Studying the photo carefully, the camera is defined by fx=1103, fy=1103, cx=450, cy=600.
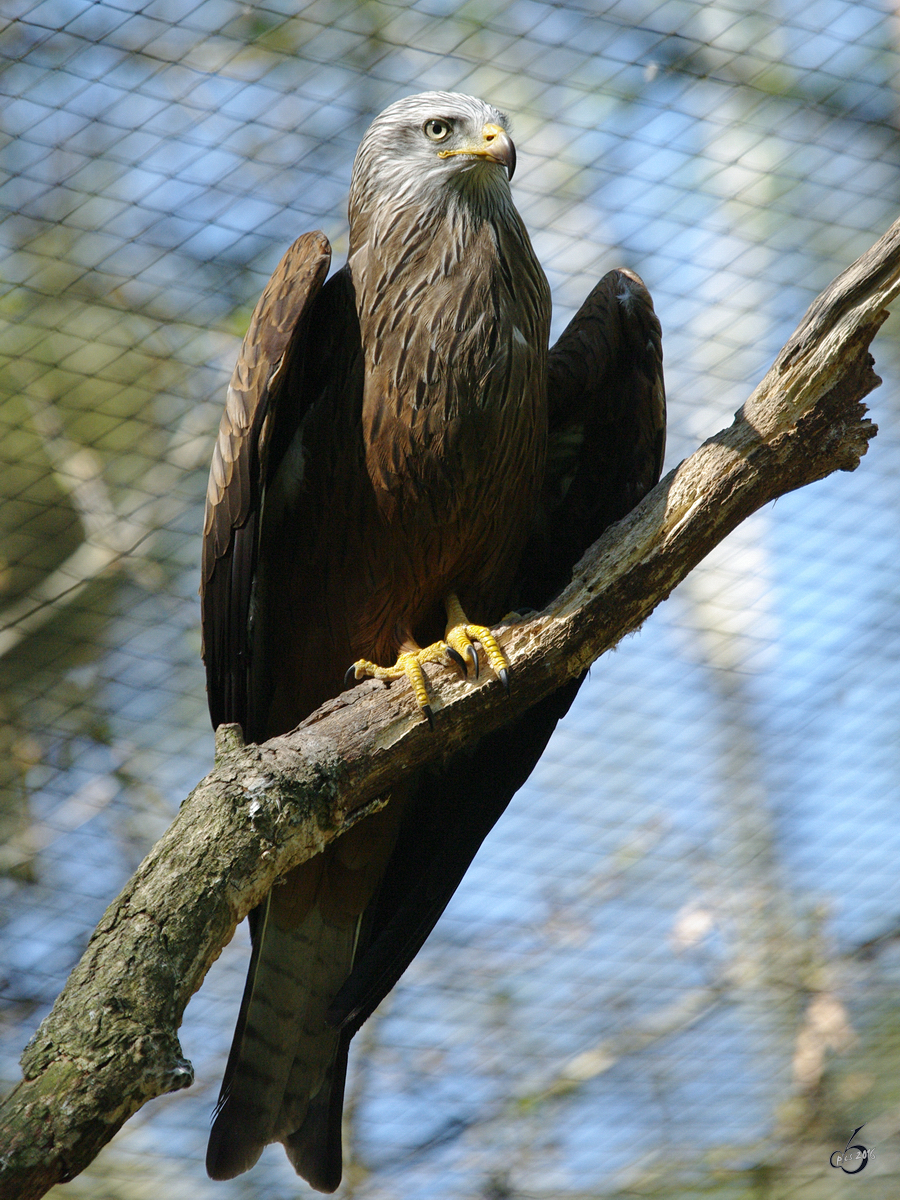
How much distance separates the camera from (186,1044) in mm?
5715

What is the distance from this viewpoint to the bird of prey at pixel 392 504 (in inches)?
115

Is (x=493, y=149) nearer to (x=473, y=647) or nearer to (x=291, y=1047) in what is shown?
(x=473, y=647)

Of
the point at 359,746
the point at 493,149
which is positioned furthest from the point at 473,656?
the point at 493,149

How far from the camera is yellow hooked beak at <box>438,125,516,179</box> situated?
127 inches

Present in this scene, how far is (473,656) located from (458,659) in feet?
0.12

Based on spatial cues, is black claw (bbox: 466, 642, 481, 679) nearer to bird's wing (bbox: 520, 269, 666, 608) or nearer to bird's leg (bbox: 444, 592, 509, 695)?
bird's leg (bbox: 444, 592, 509, 695)

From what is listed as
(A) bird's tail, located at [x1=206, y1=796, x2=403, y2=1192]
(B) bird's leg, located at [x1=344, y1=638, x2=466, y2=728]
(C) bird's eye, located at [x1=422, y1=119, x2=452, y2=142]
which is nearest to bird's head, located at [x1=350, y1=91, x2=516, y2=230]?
(C) bird's eye, located at [x1=422, y1=119, x2=452, y2=142]

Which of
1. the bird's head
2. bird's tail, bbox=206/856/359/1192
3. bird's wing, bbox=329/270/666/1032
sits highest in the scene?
the bird's head

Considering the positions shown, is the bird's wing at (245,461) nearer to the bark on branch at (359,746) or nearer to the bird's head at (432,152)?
the bird's head at (432,152)

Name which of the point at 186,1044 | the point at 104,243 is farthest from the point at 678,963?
the point at 104,243

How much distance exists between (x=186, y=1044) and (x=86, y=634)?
2.19 m

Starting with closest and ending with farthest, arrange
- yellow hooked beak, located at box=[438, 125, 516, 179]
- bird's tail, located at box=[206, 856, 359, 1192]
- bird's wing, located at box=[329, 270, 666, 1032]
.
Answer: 1. bird's tail, located at box=[206, 856, 359, 1192]
2. yellow hooked beak, located at box=[438, 125, 516, 179]
3. bird's wing, located at box=[329, 270, 666, 1032]

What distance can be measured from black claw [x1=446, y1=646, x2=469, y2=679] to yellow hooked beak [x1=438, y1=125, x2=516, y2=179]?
1510 mm

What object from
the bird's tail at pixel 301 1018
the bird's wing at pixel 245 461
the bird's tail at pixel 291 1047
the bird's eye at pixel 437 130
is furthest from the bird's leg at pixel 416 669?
the bird's eye at pixel 437 130
